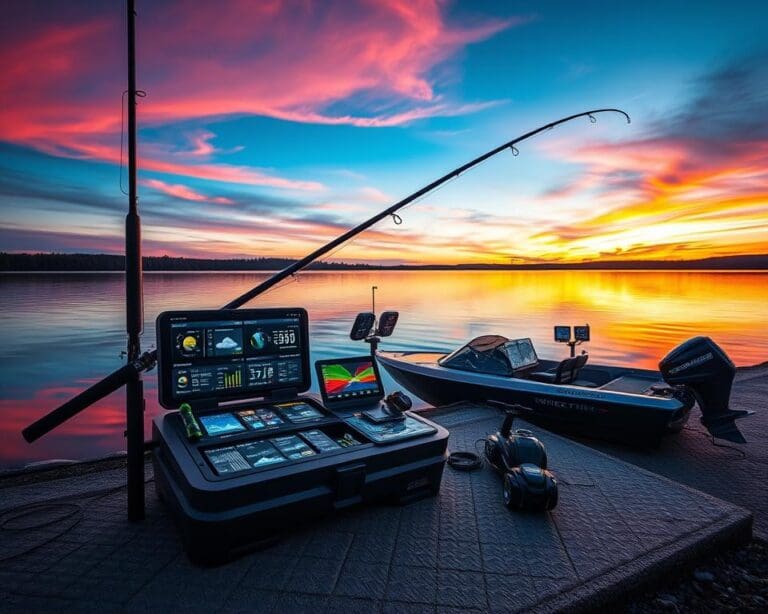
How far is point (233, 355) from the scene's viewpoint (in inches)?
122

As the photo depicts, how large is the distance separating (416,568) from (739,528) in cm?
244

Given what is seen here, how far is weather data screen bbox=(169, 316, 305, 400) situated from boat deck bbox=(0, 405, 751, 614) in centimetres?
103

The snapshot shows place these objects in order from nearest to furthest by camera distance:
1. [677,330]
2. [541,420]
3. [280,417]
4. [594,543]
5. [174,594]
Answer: [174,594], [594,543], [280,417], [541,420], [677,330]

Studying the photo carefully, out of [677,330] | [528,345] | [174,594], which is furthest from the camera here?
[677,330]

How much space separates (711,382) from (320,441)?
4368 mm

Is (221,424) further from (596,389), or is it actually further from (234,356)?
(596,389)

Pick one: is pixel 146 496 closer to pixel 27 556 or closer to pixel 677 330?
pixel 27 556

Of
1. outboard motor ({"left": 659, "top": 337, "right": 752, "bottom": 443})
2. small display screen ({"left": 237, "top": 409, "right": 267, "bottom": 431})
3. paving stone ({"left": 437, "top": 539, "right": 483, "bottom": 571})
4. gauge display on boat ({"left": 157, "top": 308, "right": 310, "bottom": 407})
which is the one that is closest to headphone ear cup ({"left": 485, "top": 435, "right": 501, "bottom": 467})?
paving stone ({"left": 437, "top": 539, "right": 483, "bottom": 571})

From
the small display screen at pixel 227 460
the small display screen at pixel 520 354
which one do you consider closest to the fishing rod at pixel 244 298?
the small display screen at pixel 227 460

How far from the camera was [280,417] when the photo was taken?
3201 millimetres

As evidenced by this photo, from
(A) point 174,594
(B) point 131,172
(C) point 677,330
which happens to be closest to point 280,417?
(A) point 174,594

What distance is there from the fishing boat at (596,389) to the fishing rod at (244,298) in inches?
112

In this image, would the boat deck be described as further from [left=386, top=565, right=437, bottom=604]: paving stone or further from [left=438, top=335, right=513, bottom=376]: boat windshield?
[left=438, top=335, right=513, bottom=376]: boat windshield

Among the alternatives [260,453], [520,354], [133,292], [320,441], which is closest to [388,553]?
[320,441]
